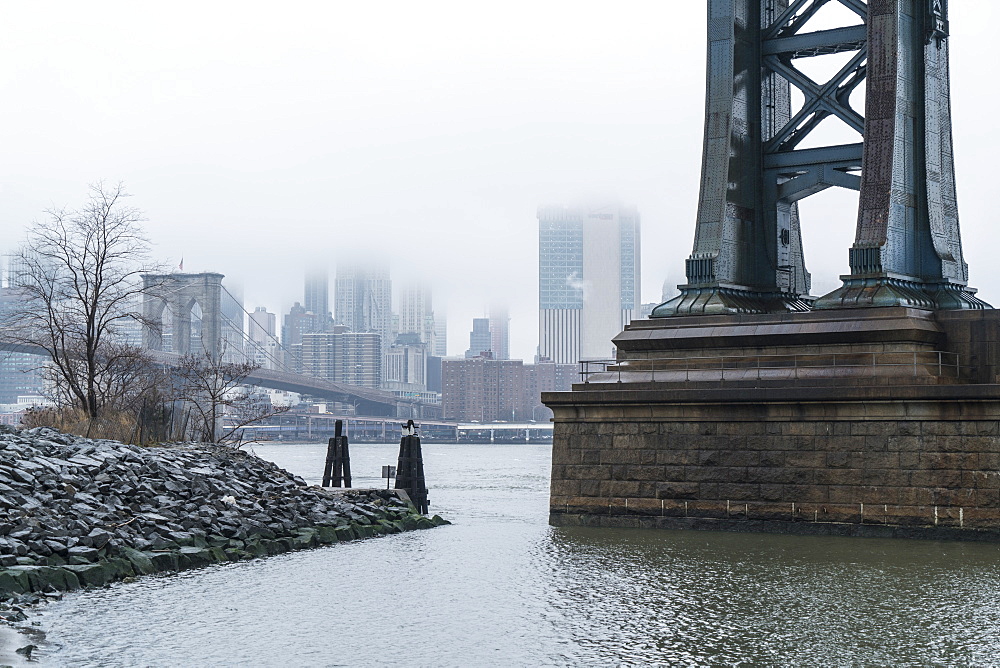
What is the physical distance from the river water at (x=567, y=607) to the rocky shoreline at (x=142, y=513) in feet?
2.23

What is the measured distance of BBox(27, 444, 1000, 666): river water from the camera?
590 inches

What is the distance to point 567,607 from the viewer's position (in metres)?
18.3

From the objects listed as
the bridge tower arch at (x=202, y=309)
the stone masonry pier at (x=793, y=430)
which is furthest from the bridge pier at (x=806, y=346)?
the bridge tower arch at (x=202, y=309)

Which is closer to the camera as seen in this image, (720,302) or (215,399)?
(720,302)

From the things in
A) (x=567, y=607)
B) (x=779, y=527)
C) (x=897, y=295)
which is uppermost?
(x=897, y=295)

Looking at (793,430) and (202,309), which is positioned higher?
(202,309)

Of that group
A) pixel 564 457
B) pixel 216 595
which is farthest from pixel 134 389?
pixel 216 595

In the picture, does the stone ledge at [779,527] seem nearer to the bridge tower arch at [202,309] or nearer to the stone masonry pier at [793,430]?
the stone masonry pier at [793,430]

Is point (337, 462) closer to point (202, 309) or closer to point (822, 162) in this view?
point (822, 162)

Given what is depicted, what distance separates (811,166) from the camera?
108 feet

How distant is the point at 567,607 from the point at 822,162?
1799 centimetres

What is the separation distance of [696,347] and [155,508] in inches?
486

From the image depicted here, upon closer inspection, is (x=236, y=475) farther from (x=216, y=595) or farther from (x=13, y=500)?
(x=216, y=595)

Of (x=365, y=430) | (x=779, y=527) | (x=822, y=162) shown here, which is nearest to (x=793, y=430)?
(x=779, y=527)
